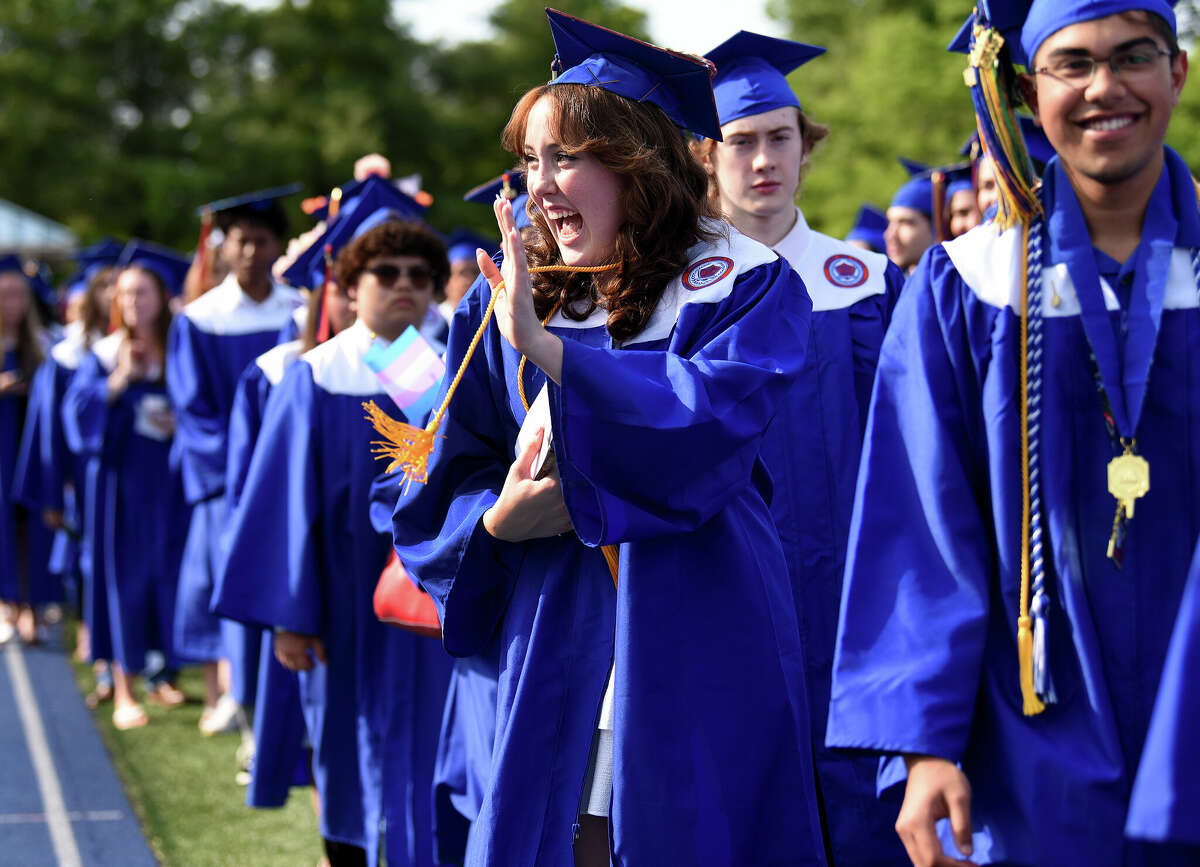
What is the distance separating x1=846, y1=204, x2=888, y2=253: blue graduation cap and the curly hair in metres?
5.66

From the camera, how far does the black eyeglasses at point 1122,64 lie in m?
2.14

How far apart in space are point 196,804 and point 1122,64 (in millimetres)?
5068

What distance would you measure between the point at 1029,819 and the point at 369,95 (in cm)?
3179

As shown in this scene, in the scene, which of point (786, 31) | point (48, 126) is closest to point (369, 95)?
point (48, 126)

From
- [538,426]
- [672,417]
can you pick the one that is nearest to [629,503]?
[672,417]

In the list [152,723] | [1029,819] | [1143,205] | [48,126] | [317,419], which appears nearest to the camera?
[1029,819]

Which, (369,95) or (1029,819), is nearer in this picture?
(1029,819)

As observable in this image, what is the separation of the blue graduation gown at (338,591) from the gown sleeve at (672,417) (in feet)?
6.55

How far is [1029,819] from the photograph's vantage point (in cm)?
210

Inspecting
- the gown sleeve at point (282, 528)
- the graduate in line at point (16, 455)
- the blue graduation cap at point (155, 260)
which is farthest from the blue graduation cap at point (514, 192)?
the graduate in line at point (16, 455)

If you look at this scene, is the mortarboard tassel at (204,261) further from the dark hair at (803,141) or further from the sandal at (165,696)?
the dark hair at (803,141)

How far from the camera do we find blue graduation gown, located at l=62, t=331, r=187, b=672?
8.07 m

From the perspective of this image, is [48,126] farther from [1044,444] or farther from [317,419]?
[1044,444]

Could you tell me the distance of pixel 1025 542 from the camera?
216 cm
